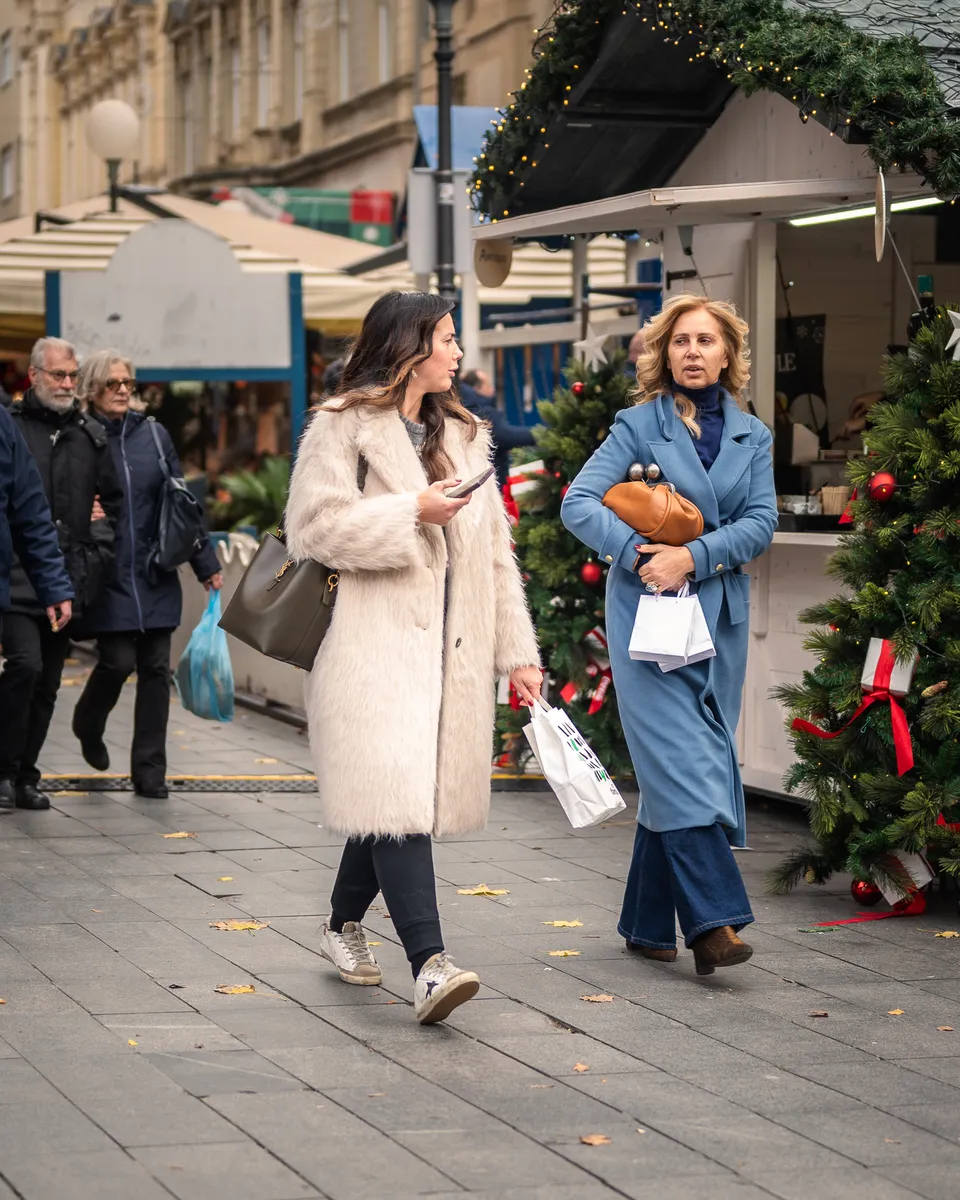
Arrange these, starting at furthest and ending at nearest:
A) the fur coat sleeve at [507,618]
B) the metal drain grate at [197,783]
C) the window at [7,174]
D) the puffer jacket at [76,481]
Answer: the window at [7,174] < the metal drain grate at [197,783] < the puffer jacket at [76,481] < the fur coat sleeve at [507,618]

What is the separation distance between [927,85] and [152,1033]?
13.2ft

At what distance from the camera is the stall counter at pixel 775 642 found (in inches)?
336

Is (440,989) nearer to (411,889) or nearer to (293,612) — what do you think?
(411,889)

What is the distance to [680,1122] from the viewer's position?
15.1 feet

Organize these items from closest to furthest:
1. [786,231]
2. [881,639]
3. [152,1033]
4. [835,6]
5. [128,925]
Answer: [152,1033] → [128,925] → [881,639] → [835,6] → [786,231]

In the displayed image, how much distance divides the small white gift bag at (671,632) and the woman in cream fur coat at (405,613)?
0.37 meters

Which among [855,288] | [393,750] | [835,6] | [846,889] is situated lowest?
[846,889]

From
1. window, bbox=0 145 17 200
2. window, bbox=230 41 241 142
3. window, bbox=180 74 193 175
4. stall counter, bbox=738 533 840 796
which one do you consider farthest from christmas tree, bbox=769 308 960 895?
window, bbox=0 145 17 200

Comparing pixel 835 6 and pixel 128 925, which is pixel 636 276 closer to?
pixel 835 6

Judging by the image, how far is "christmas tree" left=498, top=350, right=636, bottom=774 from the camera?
31.6ft

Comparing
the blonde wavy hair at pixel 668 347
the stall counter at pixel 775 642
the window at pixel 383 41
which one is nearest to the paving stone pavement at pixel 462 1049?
the stall counter at pixel 775 642

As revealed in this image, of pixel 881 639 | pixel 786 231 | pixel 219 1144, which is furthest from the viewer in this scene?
pixel 786 231

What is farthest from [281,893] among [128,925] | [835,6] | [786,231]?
[786,231]

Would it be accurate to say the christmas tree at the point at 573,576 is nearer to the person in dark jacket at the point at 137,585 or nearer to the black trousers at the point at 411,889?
the person in dark jacket at the point at 137,585
